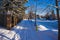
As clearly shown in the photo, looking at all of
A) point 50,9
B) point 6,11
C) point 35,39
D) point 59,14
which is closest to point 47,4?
point 50,9

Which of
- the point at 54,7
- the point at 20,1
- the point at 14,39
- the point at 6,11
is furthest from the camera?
the point at 20,1

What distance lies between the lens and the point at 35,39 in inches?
494

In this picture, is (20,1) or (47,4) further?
(20,1)

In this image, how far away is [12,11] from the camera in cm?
1997

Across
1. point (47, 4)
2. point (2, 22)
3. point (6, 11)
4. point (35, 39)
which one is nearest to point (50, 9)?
point (47, 4)

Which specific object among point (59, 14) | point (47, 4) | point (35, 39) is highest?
point (47, 4)

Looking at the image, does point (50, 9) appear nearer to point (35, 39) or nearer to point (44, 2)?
point (44, 2)

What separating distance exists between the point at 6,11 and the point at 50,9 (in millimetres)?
9485

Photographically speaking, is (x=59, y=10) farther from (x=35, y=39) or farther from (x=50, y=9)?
(x=35, y=39)

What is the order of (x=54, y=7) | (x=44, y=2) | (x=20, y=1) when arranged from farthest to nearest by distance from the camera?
(x=20, y=1) < (x=44, y=2) < (x=54, y=7)

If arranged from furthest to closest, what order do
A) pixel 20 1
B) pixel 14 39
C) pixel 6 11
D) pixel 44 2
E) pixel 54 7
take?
1. pixel 20 1
2. pixel 6 11
3. pixel 14 39
4. pixel 44 2
5. pixel 54 7

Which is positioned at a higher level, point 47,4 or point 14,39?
point 47,4

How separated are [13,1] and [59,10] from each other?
32.8ft

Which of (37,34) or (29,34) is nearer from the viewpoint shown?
(37,34)
